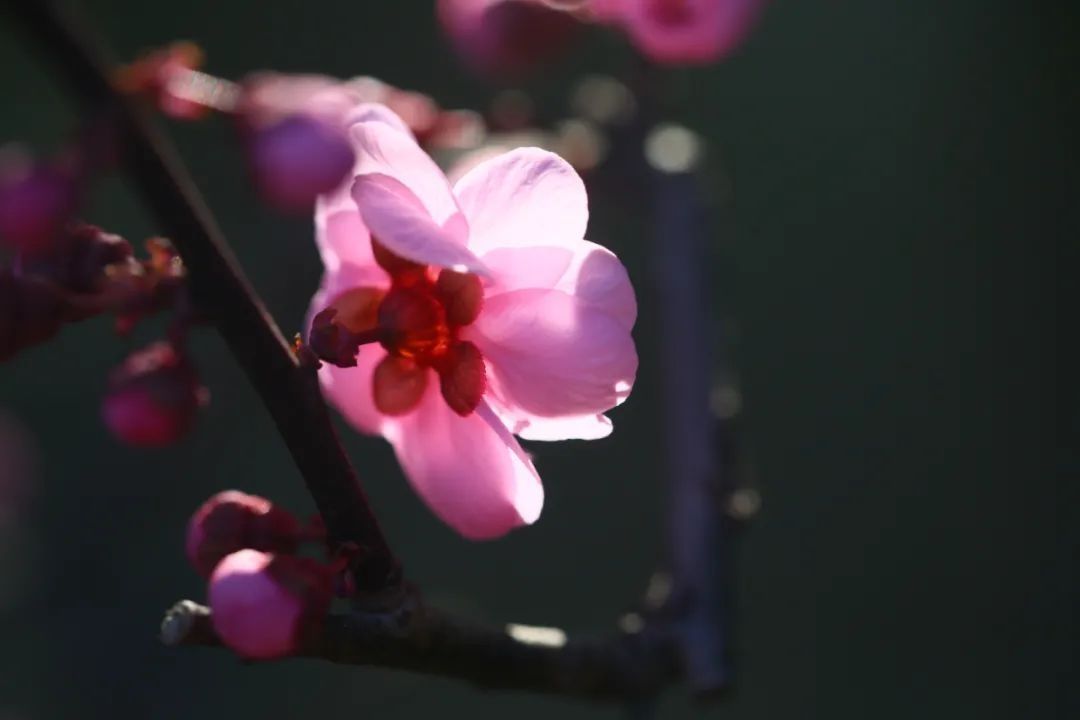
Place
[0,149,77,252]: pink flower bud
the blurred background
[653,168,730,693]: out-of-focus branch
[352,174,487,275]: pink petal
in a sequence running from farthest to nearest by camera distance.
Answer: the blurred background → [653,168,730,693]: out-of-focus branch → [352,174,487,275]: pink petal → [0,149,77,252]: pink flower bud

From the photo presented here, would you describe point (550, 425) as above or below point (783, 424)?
above

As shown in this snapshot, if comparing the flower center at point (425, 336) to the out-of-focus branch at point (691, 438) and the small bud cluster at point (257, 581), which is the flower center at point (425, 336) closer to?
the small bud cluster at point (257, 581)

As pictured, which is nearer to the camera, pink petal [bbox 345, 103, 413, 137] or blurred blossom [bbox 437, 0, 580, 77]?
pink petal [bbox 345, 103, 413, 137]

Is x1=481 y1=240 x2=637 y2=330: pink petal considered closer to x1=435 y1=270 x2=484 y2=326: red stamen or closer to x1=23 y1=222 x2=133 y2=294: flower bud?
x1=435 y1=270 x2=484 y2=326: red stamen

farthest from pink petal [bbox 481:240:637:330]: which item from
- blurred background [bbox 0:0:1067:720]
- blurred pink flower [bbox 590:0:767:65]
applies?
blurred background [bbox 0:0:1067:720]

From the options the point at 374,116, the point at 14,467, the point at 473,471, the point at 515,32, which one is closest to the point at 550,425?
the point at 473,471

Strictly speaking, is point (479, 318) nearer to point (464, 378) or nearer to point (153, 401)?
point (464, 378)

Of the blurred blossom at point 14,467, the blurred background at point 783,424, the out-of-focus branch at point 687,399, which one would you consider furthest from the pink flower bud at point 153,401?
the blurred blossom at point 14,467

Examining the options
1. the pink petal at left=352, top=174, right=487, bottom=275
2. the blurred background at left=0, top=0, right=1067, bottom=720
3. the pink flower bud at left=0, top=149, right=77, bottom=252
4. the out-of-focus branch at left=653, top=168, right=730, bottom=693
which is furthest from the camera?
the blurred background at left=0, top=0, right=1067, bottom=720
